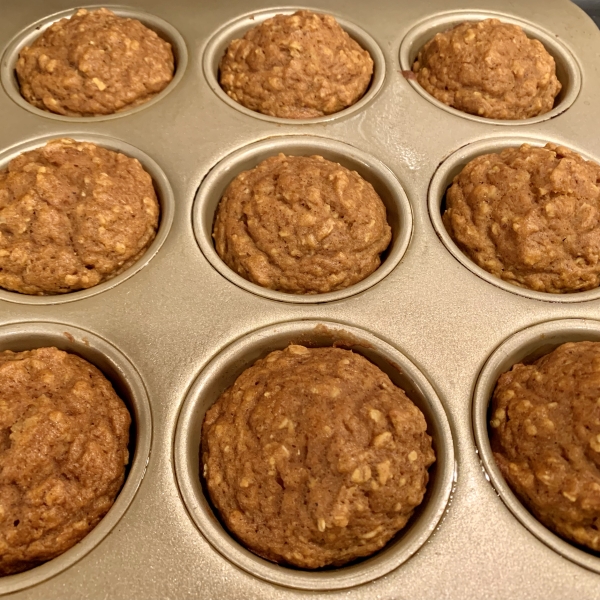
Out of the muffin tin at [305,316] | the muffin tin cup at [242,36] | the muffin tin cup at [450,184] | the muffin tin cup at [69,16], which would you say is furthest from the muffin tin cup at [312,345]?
the muffin tin cup at [69,16]

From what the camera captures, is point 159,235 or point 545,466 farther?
point 159,235

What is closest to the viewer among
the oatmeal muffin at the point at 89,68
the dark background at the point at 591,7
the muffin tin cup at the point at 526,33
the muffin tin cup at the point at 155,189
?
the muffin tin cup at the point at 155,189

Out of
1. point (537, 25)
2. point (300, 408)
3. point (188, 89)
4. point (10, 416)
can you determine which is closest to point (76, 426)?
point (10, 416)

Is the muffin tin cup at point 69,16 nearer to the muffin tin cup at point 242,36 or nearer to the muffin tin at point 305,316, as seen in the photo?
the muffin tin at point 305,316

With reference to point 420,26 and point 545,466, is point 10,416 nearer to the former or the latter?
point 545,466

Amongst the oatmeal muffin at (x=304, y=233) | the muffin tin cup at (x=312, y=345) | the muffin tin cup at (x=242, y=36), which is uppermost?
the muffin tin cup at (x=242, y=36)

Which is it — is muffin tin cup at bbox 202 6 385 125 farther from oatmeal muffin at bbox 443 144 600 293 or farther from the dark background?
the dark background
